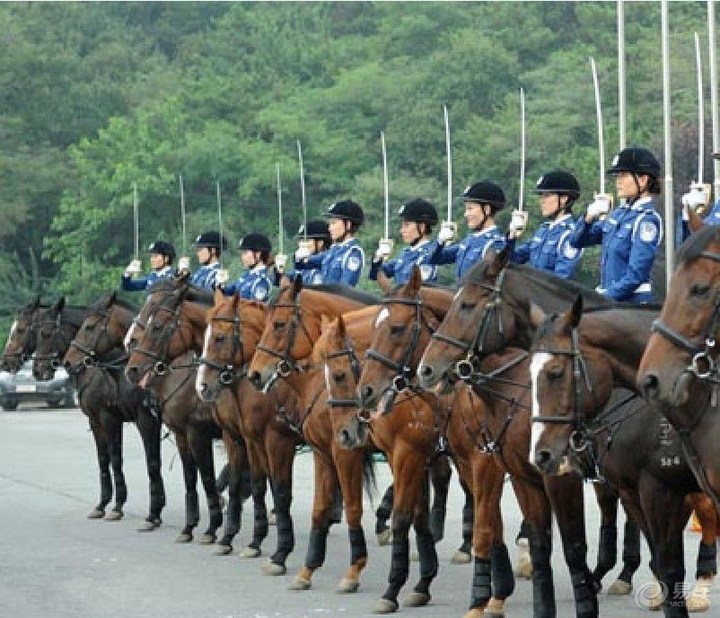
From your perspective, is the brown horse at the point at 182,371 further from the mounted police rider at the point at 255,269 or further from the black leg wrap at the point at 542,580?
the black leg wrap at the point at 542,580

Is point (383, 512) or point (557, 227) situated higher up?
point (557, 227)

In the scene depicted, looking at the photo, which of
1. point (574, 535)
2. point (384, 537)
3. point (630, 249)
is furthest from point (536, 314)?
point (384, 537)

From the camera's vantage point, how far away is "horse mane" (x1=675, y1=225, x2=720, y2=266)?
9.27m

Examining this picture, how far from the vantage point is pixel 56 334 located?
20719mm

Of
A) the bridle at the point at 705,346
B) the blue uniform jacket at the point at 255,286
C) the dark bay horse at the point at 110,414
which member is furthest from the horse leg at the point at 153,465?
the bridle at the point at 705,346

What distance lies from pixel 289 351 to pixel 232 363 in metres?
1.34

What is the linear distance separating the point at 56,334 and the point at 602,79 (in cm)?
3441

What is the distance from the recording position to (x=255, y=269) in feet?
62.5

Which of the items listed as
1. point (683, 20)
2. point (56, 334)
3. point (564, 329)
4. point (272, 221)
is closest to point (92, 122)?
point (272, 221)

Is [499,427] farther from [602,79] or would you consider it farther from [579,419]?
[602,79]

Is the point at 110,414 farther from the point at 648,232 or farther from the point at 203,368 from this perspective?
the point at 648,232

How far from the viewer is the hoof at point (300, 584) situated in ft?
44.9

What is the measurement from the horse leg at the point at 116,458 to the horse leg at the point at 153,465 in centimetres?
39

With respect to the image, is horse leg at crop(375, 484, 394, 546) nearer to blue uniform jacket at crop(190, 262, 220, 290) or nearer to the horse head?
blue uniform jacket at crop(190, 262, 220, 290)
